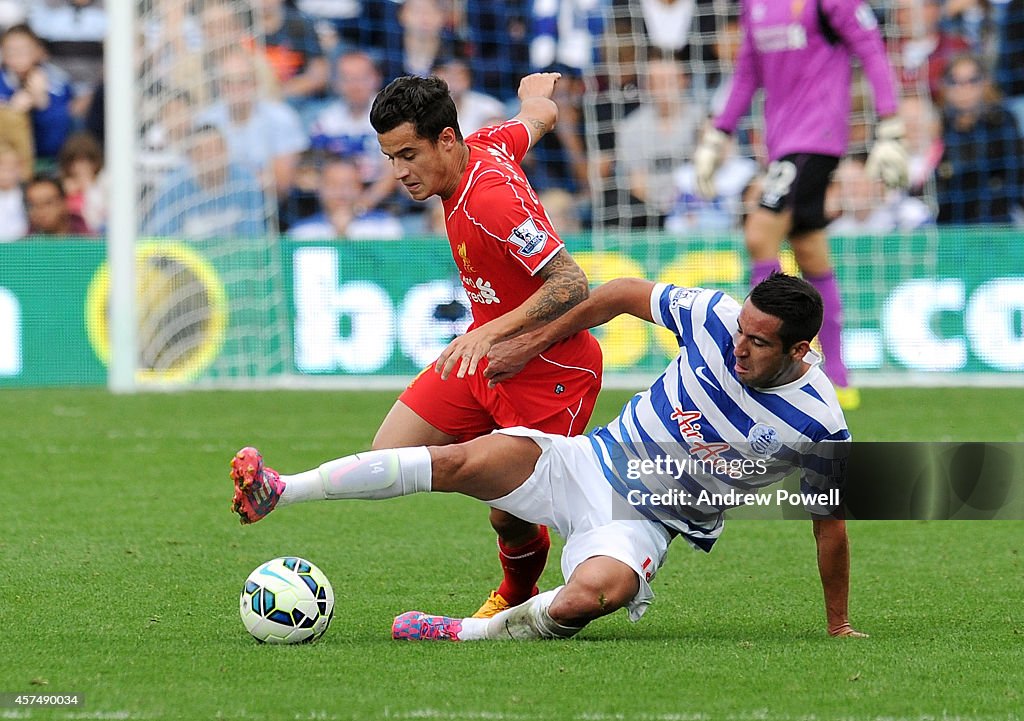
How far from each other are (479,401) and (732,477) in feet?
3.21

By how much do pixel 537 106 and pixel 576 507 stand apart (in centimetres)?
168

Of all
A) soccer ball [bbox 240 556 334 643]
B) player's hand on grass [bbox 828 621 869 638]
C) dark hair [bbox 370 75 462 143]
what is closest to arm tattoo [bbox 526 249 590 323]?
dark hair [bbox 370 75 462 143]

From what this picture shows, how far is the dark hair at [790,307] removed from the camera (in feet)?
14.5

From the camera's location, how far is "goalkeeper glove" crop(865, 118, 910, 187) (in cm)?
973

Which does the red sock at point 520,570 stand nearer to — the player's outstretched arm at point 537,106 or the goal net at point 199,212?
the player's outstretched arm at point 537,106

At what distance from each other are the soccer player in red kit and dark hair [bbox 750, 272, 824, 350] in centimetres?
65

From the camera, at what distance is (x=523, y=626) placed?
181 inches

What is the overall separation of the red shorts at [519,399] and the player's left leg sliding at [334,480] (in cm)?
71

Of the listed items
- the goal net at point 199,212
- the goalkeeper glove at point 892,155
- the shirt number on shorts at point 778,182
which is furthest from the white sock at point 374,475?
the goal net at point 199,212

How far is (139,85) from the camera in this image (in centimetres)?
1192

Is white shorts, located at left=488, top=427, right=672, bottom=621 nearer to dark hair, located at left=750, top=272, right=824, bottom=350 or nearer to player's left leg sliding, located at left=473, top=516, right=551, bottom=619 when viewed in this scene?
player's left leg sliding, located at left=473, top=516, right=551, bottom=619

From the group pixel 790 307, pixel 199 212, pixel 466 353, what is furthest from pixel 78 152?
pixel 790 307

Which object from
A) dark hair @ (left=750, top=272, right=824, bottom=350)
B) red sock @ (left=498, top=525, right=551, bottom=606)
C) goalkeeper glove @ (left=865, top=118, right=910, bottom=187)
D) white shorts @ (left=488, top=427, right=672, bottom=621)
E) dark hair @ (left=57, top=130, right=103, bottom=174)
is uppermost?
dark hair @ (left=57, top=130, right=103, bottom=174)

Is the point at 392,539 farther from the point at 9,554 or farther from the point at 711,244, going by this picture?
the point at 711,244
